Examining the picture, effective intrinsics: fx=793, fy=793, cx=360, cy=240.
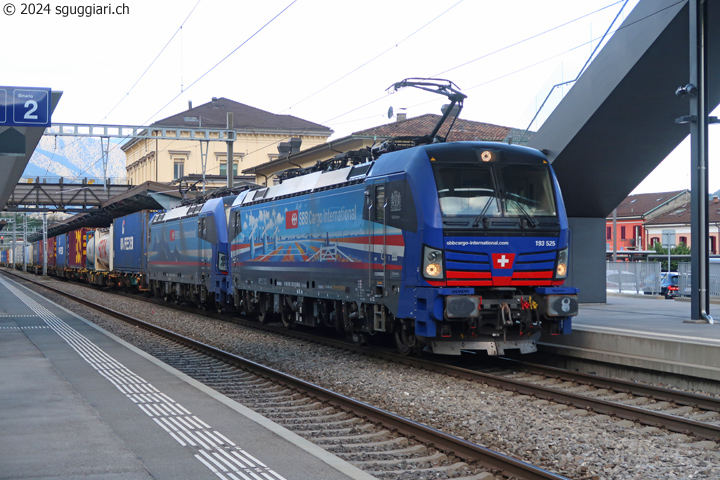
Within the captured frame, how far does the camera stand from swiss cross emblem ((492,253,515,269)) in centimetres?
1166

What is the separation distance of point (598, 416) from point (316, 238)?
7708 millimetres

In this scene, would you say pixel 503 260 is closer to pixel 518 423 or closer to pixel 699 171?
pixel 518 423

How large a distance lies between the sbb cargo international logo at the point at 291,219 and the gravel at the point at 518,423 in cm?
303

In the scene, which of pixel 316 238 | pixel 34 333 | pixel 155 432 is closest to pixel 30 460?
pixel 155 432

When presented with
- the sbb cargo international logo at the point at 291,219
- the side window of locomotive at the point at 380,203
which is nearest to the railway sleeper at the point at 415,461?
the side window of locomotive at the point at 380,203

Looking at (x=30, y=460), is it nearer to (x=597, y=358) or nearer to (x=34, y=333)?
(x=597, y=358)

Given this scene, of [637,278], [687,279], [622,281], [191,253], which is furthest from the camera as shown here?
[622,281]

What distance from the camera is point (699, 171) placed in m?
14.5

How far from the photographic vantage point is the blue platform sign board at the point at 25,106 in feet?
53.9

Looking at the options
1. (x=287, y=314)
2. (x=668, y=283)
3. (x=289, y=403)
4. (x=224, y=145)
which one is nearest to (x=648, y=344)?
(x=289, y=403)

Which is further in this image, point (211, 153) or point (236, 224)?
point (211, 153)

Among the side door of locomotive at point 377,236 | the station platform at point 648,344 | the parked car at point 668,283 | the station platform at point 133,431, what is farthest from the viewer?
the parked car at point 668,283

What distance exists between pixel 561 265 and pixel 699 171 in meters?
4.21

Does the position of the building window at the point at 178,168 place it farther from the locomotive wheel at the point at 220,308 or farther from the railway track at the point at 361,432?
the railway track at the point at 361,432
